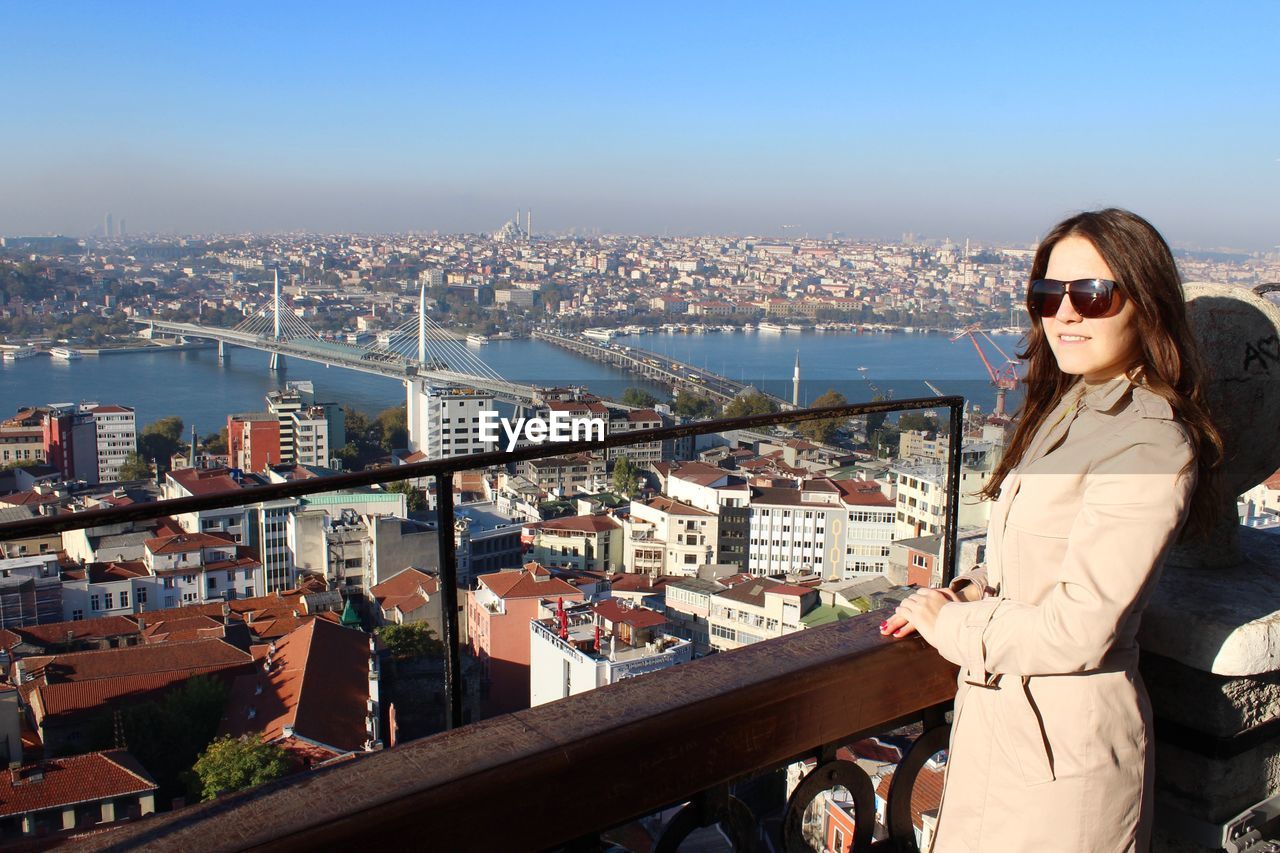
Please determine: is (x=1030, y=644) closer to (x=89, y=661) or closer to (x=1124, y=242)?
(x=1124, y=242)

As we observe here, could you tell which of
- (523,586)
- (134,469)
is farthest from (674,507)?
(134,469)

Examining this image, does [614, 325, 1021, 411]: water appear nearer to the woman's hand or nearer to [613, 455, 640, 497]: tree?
[613, 455, 640, 497]: tree

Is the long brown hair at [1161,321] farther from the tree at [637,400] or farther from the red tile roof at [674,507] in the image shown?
the tree at [637,400]

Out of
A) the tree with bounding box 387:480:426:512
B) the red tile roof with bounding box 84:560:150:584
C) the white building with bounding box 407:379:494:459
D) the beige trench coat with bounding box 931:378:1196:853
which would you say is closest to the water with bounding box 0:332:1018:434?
the white building with bounding box 407:379:494:459

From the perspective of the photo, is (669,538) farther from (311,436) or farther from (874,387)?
(874,387)

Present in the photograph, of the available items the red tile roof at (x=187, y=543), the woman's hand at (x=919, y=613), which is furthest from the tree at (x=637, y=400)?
the woman's hand at (x=919, y=613)
